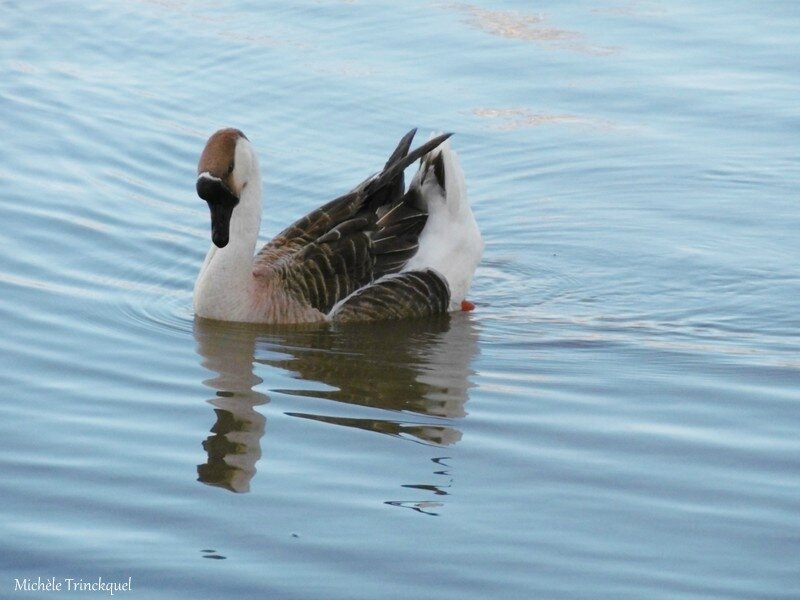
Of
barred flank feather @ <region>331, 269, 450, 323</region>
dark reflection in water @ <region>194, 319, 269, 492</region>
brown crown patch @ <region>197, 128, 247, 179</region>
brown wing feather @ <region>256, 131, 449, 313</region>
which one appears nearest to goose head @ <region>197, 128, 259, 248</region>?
brown crown patch @ <region>197, 128, 247, 179</region>

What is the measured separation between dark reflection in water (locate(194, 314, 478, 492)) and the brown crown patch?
3.31ft

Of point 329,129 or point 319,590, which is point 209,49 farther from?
point 319,590

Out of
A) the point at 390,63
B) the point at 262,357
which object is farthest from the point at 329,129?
the point at 262,357

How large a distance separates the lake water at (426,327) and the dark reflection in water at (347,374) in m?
0.03

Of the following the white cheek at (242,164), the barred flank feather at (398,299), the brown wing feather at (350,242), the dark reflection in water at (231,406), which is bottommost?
the dark reflection in water at (231,406)

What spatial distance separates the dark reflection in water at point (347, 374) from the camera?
720cm

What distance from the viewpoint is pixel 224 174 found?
9148 millimetres

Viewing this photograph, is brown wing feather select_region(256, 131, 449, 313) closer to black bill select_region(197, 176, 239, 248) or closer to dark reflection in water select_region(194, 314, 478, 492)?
dark reflection in water select_region(194, 314, 478, 492)

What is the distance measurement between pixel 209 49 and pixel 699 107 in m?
5.53

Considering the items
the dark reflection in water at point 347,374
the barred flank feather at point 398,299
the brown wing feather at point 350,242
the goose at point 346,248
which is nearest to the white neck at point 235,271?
the goose at point 346,248

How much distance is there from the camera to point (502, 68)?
14609mm

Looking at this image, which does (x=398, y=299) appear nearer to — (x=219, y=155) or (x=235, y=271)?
(x=235, y=271)

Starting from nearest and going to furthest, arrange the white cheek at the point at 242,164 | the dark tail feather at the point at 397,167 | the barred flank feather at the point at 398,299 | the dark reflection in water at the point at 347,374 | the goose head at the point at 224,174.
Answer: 1. the dark reflection in water at the point at 347,374
2. the goose head at the point at 224,174
3. the white cheek at the point at 242,164
4. the dark tail feather at the point at 397,167
5. the barred flank feather at the point at 398,299

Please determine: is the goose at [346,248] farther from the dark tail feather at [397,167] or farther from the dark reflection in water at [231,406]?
the dark reflection in water at [231,406]
